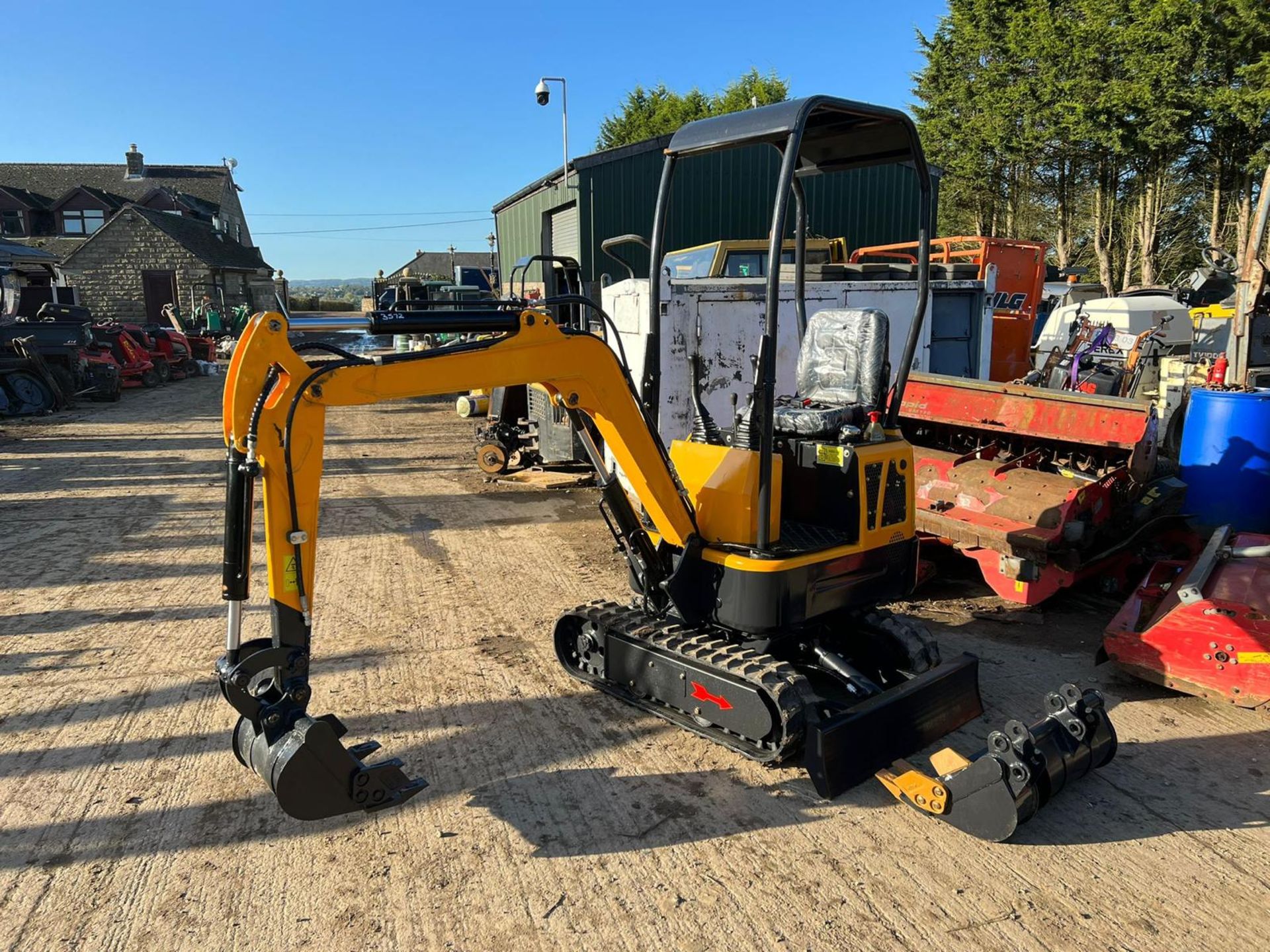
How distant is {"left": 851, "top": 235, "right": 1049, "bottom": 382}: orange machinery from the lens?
12602mm

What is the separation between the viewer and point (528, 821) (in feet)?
11.4

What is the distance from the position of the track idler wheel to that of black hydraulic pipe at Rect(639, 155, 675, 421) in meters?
1.96

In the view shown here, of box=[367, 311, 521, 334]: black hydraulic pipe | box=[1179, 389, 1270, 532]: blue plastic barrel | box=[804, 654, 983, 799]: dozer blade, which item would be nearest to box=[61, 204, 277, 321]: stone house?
box=[367, 311, 521, 334]: black hydraulic pipe

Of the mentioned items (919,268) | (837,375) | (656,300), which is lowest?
(837,375)

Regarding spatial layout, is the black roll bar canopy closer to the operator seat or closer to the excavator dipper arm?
the operator seat

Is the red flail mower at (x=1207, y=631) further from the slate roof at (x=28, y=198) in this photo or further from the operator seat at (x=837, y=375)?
the slate roof at (x=28, y=198)

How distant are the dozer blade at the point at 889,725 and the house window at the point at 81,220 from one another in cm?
4530

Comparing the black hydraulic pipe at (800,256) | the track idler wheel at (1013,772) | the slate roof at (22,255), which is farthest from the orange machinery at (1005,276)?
the slate roof at (22,255)

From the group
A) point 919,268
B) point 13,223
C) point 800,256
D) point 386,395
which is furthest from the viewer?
point 13,223

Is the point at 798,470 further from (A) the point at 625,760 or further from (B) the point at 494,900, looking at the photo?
(B) the point at 494,900

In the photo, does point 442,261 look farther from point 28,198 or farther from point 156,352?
point 156,352

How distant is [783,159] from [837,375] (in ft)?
4.32

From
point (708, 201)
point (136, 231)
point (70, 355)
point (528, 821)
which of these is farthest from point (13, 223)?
point (528, 821)

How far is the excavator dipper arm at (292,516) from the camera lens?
123 inches
